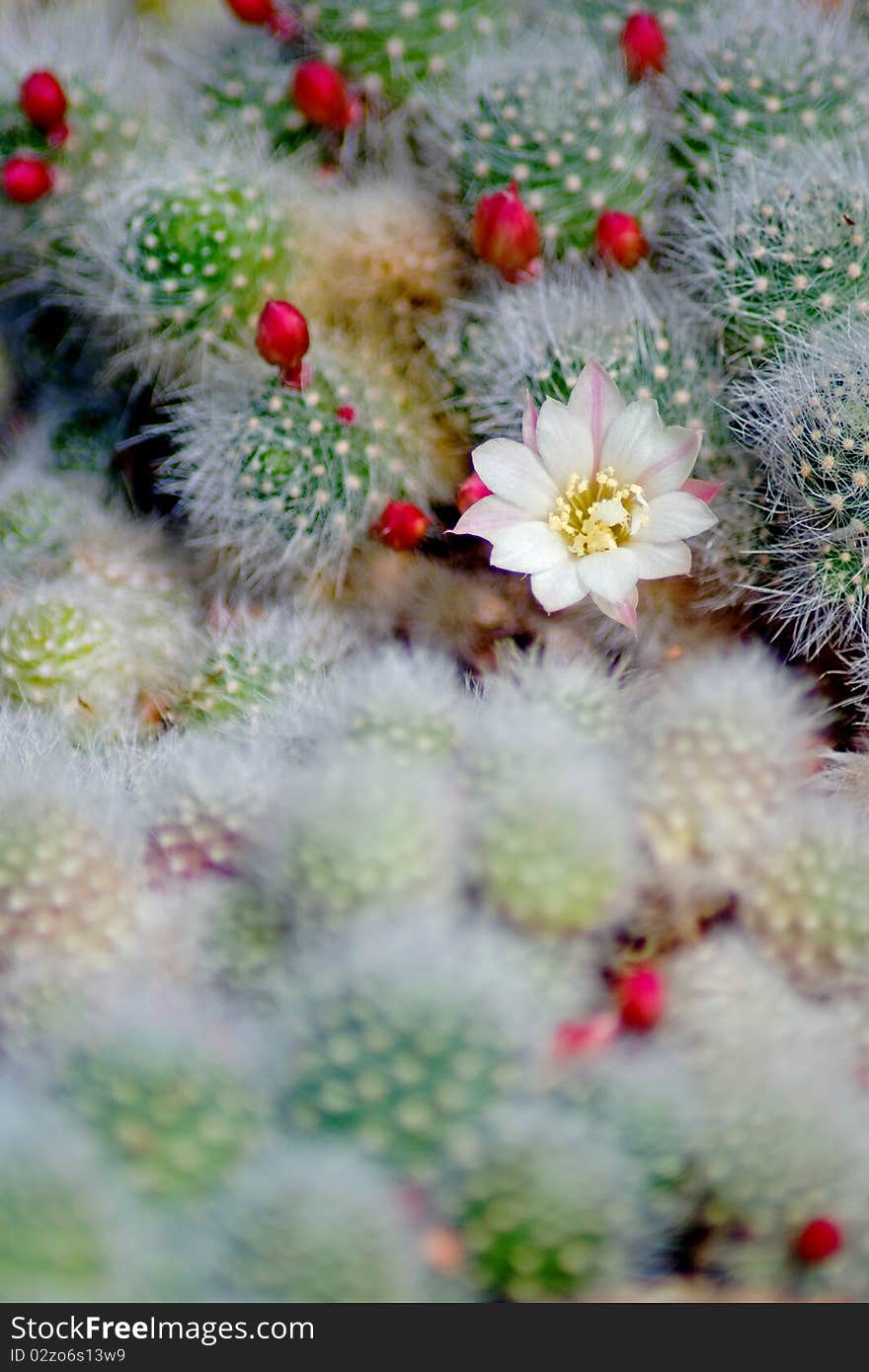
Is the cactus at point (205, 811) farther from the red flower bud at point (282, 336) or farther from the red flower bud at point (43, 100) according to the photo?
the red flower bud at point (43, 100)

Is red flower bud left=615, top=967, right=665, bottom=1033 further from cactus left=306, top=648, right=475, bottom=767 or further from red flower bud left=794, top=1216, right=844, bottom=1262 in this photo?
cactus left=306, top=648, right=475, bottom=767

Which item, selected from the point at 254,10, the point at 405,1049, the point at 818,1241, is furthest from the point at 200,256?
the point at 818,1241

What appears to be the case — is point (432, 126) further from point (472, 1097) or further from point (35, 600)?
point (472, 1097)

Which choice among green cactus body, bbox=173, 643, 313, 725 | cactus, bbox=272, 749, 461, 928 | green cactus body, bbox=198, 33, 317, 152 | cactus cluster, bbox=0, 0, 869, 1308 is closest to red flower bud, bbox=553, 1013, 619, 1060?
cactus cluster, bbox=0, 0, 869, 1308

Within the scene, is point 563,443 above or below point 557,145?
below

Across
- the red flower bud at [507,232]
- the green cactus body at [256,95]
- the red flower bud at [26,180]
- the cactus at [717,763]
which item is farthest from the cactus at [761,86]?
the red flower bud at [26,180]

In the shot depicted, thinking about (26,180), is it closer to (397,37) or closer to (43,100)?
(43,100)

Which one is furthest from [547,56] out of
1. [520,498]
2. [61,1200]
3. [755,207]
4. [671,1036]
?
[61,1200]
